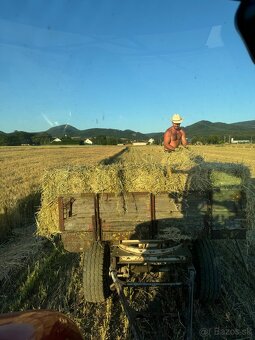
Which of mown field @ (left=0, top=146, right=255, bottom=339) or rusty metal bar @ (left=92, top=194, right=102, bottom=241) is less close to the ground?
rusty metal bar @ (left=92, top=194, right=102, bottom=241)

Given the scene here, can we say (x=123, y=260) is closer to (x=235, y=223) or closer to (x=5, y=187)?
(x=235, y=223)

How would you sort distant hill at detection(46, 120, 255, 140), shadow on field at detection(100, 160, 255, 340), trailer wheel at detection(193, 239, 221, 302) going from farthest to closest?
distant hill at detection(46, 120, 255, 140) → trailer wheel at detection(193, 239, 221, 302) → shadow on field at detection(100, 160, 255, 340)

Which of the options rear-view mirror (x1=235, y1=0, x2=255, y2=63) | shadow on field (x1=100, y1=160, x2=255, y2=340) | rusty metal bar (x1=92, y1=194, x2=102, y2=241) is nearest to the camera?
rear-view mirror (x1=235, y1=0, x2=255, y2=63)

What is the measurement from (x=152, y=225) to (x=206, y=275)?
849 millimetres

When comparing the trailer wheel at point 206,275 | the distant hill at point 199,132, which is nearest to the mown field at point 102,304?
the trailer wheel at point 206,275

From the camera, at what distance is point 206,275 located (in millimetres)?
4992

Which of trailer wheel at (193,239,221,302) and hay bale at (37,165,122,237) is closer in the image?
trailer wheel at (193,239,221,302)

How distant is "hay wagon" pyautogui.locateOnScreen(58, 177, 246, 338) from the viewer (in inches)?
197

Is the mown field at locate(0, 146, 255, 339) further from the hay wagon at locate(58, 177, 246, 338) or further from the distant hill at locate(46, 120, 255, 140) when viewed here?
the distant hill at locate(46, 120, 255, 140)

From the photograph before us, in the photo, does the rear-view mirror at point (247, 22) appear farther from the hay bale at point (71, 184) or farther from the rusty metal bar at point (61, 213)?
the rusty metal bar at point (61, 213)

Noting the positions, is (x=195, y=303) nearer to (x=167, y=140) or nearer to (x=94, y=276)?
(x=94, y=276)

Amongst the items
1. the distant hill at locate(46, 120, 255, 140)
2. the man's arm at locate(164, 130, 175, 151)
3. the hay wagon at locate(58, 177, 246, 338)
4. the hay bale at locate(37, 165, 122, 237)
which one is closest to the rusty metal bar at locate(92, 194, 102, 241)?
the hay wagon at locate(58, 177, 246, 338)

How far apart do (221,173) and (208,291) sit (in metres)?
1.38

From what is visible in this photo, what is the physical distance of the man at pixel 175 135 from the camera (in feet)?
29.2
